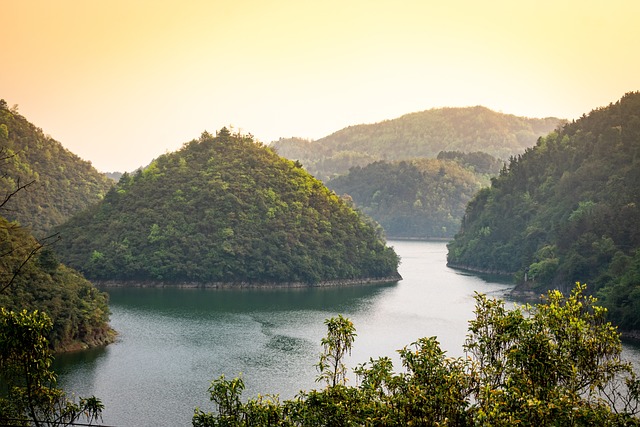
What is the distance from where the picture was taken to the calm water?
44.2m

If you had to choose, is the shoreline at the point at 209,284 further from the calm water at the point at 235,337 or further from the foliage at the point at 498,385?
the foliage at the point at 498,385

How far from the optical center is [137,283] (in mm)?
87125

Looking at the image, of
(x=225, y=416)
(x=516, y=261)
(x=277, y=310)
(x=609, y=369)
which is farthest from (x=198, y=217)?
(x=609, y=369)

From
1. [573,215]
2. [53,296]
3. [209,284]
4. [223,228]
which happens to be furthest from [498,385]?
[223,228]

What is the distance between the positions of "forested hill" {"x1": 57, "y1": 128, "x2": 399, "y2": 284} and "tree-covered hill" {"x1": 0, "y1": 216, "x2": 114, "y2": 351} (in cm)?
2920

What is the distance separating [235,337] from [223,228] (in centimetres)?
3468

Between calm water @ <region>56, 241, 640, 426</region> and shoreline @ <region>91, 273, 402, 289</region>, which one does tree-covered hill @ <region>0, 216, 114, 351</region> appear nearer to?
calm water @ <region>56, 241, 640, 426</region>

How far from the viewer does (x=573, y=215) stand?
9138cm

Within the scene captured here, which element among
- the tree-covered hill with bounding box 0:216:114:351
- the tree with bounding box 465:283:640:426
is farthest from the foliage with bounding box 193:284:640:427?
the tree-covered hill with bounding box 0:216:114:351

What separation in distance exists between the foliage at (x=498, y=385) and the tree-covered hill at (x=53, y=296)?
90.6 ft

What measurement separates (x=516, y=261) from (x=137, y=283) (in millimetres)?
47375

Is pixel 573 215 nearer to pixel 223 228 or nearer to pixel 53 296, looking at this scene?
pixel 223 228

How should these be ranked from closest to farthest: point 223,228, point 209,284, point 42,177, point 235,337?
point 235,337 → point 209,284 → point 223,228 → point 42,177

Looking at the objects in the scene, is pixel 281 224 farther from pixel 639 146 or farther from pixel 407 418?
pixel 407 418
